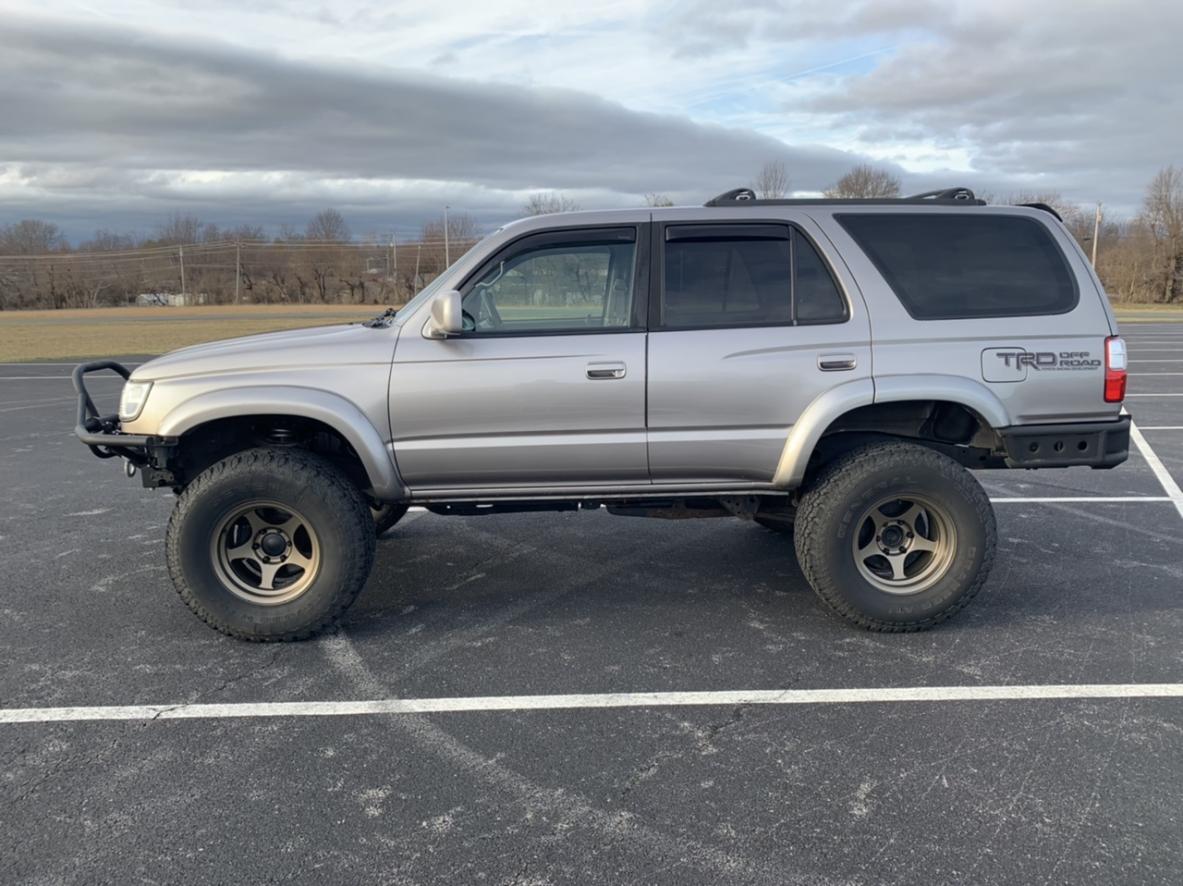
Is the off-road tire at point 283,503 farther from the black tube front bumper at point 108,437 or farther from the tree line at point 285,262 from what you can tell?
the tree line at point 285,262

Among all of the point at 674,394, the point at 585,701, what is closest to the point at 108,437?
the point at 585,701

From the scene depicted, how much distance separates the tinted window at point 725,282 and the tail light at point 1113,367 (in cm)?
155

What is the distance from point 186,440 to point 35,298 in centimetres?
7722

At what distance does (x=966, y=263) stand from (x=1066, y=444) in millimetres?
1018

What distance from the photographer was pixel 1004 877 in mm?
2477

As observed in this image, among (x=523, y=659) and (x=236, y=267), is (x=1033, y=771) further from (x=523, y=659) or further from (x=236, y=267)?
(x=236, y=267)

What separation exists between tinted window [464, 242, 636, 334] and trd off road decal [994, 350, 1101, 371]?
72.3 inches

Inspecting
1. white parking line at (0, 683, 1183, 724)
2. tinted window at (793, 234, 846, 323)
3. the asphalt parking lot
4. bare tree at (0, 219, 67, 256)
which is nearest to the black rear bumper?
the asphalt parking lot

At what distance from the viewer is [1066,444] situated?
4.26 metres

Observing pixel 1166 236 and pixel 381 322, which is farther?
pixel 1166 236

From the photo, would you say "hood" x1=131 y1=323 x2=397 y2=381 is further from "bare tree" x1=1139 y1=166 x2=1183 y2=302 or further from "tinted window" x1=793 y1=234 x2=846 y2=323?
"bare tree" x1=1139 y1=166 x2=1183 y2=302

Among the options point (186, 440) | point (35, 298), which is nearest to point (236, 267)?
point (35, 298)

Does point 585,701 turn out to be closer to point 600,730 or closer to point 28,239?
point 600,730

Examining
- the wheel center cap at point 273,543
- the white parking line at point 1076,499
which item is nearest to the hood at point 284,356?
the wheel center cap at point 273,543
